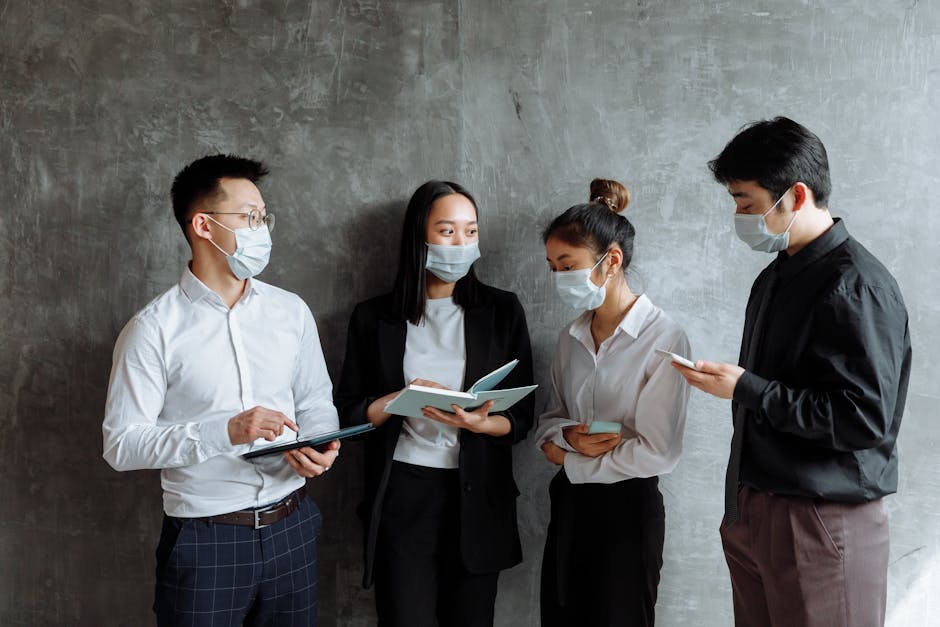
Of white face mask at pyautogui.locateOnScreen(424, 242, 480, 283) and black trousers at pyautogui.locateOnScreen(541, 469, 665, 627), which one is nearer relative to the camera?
black trousers at pyautogui.locateOnScreen(541, 469, 665, 627)

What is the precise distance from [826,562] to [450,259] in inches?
50.8

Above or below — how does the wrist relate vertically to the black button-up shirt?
below

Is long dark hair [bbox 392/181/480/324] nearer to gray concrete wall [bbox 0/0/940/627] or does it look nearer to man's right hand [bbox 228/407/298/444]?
gray concrete wall [bbox 0/0/940/627]

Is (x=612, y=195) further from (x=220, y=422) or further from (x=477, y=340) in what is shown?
(x=220, y=422)

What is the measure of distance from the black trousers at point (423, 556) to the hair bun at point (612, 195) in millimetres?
950

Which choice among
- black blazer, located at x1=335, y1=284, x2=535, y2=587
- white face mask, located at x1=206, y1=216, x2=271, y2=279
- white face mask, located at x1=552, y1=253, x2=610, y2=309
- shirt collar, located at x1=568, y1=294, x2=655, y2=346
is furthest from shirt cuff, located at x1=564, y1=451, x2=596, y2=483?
white face mask, located at x1=206, y1=216, x2=271, y2=279

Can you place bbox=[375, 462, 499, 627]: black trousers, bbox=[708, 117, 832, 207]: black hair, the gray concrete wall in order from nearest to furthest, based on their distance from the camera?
bbox=[708, 117, 832, 207]: black hair, bbox=[375, 462, 499, 627]: black trousers, the gray concrete wall

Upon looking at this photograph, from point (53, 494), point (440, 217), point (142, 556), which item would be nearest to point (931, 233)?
point (440, 217)

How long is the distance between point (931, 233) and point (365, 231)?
189 centimetres

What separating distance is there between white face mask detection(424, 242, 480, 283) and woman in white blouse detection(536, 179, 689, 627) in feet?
0.81

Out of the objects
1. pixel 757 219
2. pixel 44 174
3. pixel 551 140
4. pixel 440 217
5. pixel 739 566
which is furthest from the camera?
pixel 44 174

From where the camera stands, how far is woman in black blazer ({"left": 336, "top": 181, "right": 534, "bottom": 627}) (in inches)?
89.1

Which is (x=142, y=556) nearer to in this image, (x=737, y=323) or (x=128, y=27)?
(x=128, y=27)

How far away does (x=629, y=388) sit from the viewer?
214 centimetres
